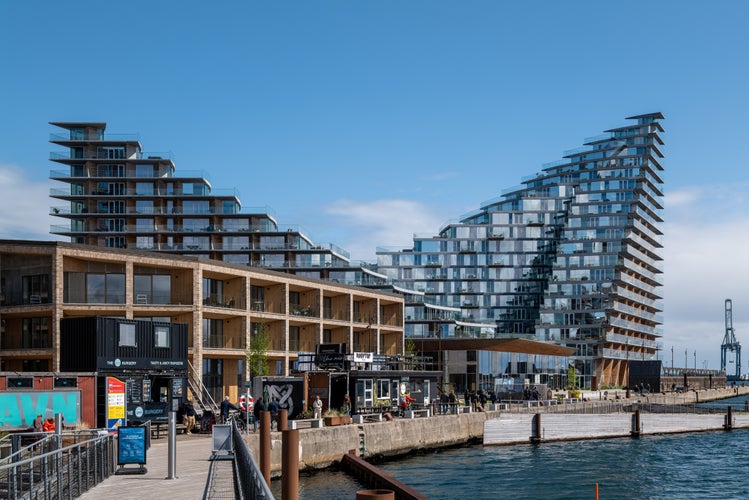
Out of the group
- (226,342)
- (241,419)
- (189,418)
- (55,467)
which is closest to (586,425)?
(226,342)

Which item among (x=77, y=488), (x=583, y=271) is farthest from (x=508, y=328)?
(x=77, y=488)

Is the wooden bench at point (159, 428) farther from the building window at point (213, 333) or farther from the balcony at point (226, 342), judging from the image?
the balcony at point (226, 342)

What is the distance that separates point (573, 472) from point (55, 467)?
1324 inches

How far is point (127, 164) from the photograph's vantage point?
132750mm

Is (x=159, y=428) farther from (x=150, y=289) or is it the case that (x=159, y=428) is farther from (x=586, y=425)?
(x=586, y=425)

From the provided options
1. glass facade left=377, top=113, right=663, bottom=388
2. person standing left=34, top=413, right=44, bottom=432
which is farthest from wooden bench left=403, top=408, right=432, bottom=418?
glass facade left=377, top=113, right=663, bottom=388

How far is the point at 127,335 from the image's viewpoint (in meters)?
45.6

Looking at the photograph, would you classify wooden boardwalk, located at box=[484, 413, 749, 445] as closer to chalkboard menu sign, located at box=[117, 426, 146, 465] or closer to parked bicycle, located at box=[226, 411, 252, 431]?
parked bicycle, located at box=[226, 411, 252, 431]

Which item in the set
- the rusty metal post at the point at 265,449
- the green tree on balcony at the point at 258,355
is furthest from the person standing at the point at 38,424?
the green tree on balcony at the point at 258,355

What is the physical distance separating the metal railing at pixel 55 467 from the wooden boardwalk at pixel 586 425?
3766 centimetres

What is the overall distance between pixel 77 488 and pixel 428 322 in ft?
421

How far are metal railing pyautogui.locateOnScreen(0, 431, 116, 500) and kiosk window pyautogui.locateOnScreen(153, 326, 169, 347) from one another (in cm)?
2023

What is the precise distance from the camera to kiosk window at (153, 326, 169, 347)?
47.5 m

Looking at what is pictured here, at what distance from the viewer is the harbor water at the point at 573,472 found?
4106 cm
